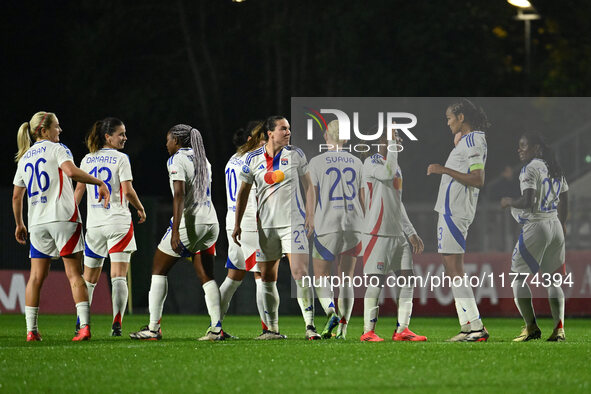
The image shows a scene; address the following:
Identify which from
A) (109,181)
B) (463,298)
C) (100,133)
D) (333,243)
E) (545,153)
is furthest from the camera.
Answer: (100,133)

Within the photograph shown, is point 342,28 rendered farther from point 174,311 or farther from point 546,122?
point 174,311

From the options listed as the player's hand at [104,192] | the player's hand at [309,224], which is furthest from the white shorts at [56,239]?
the player's hand at [309,224]

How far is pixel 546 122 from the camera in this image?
3131 centimetres

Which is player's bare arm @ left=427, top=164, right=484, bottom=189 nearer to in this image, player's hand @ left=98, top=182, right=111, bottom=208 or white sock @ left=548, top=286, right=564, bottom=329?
white sock @ left=548, top=286, right=564, bottom=329

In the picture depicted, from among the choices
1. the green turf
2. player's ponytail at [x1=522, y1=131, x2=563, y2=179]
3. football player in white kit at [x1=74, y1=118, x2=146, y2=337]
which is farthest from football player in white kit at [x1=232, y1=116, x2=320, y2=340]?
player's ponytail at [x1=522, y1=131, x2=563, y2=179]

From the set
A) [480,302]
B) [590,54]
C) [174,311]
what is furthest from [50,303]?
[590,54]

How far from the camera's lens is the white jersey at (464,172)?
40.0 ft

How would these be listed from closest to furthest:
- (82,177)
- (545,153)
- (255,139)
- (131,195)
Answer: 1. (82,177)
2. (545,153)
3. (131,195)
4. (255,139)

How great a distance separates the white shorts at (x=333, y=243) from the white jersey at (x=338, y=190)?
5 centimetres

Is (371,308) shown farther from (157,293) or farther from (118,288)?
(118,288)

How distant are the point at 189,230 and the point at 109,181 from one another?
4.63 ft

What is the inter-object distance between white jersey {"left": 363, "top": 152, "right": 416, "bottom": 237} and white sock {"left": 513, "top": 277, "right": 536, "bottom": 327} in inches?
51.8

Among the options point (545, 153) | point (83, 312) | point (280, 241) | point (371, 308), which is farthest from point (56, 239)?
point (545, 153)

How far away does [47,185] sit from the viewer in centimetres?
1262
